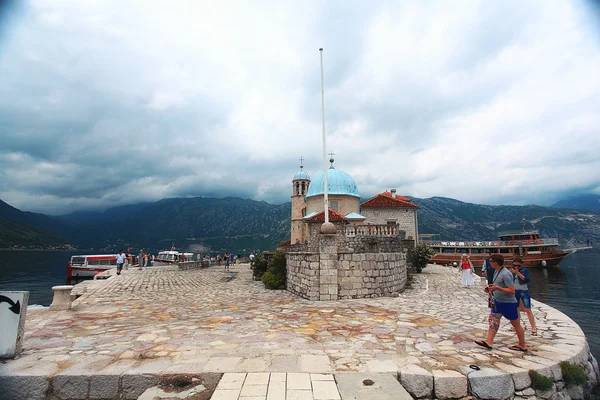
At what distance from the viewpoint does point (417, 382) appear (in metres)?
4.20

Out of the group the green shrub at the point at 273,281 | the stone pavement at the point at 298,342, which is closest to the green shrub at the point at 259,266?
the green shrub at the point at 273,281

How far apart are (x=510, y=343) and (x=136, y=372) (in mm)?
6404

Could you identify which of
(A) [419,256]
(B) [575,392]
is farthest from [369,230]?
(B) [575,392]

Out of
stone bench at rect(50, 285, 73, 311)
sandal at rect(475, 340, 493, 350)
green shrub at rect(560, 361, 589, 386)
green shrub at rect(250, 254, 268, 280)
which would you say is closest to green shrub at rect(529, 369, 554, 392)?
green shrub at rect(560, 361, 589, 386)

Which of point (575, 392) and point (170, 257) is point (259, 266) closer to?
point (575, 392)

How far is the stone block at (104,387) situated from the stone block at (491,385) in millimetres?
4886

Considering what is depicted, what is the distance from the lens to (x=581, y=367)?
5062mm

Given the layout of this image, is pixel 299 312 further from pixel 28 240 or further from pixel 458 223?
pixel 28 240

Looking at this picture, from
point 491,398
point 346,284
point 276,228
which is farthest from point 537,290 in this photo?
point 276,228

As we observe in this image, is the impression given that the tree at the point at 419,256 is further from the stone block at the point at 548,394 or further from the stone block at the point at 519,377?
the stone block at the point at 519,377

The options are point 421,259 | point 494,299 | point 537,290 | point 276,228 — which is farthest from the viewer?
point 276,228

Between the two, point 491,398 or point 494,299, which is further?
point 494,299

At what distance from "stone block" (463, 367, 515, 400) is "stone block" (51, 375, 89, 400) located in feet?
17.4

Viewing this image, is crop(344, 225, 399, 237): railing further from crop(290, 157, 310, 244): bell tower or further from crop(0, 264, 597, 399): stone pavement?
crop(290, 157, 310, 244): bell tower
